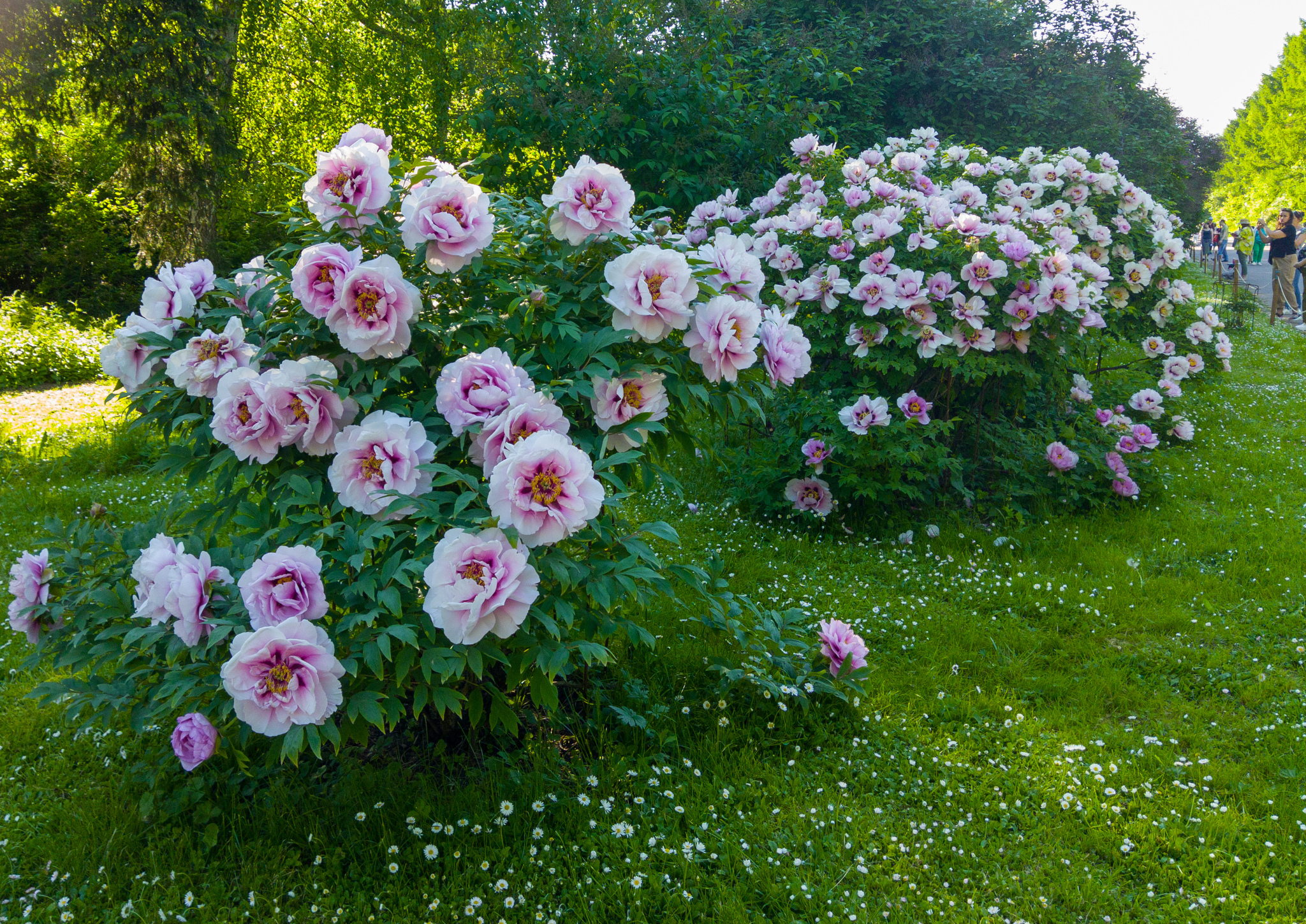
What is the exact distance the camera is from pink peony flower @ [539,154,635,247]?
2.40 meters

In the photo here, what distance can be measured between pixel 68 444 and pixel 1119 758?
774 centimetres

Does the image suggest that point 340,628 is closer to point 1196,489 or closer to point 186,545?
point 186,545

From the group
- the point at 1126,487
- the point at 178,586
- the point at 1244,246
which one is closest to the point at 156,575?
the point at 178,586

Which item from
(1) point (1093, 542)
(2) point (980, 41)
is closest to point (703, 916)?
(1) point (1093, 542)

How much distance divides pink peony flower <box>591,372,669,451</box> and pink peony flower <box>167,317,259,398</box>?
0.95m

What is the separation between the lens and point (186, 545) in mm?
2467

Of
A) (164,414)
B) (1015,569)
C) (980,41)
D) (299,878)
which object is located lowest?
(299,878)

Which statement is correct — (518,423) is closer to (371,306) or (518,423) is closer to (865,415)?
(371,306)

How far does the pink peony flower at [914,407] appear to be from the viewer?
4852 mm

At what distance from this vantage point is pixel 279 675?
1956 mm

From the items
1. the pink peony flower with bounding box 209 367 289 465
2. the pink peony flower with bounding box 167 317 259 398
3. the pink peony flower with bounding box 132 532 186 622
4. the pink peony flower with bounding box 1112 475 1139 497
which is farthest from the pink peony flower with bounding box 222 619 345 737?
the pink peony flower with bounding box 1112 475 1139 497

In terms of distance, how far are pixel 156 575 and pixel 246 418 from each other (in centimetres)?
44

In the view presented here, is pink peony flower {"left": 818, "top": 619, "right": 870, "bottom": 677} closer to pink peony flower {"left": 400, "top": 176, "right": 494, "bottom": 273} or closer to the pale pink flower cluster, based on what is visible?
pink peony flower {"left": 400, "top": 176, "right": 494, "bottom": 273}

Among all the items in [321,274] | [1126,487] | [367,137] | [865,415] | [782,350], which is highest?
[367,137]
